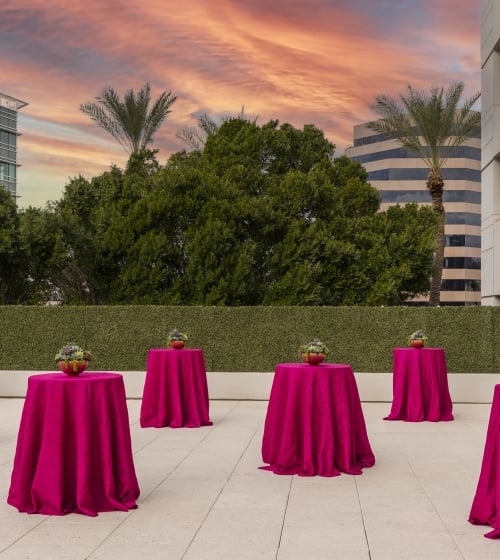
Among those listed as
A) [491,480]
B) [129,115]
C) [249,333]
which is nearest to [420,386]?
[249,333]

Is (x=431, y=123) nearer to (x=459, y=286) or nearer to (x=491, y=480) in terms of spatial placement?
(x=491, y=480)

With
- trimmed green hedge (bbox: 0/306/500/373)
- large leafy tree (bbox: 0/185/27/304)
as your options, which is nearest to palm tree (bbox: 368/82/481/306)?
large leafy tree (bbox: 0/185/27/304)

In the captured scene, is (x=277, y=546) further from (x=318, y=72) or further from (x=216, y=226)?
(x=318, y=72)

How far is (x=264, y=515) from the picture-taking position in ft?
21.0

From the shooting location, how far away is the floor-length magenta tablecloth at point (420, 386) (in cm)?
1241

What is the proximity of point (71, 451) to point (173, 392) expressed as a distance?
523 centimetres

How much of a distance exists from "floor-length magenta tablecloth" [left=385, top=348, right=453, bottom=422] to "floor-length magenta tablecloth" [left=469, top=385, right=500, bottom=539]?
6430 mm

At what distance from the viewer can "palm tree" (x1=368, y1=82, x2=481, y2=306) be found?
29.5 metres

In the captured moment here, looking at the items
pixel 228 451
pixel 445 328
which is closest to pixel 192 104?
pixel 445 328

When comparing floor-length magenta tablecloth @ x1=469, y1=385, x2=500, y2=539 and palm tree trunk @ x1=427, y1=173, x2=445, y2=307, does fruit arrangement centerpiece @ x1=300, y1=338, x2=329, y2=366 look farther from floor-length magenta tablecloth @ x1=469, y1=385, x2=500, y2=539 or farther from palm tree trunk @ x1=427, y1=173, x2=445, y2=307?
palm tree trunk @ x1=427, y1=173, x2=445, y2=307

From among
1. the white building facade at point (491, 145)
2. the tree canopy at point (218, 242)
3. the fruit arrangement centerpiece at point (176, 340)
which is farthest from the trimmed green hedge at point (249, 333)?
the tree canopy at point (218, 242)

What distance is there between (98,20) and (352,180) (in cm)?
1184

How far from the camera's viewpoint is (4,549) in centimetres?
543

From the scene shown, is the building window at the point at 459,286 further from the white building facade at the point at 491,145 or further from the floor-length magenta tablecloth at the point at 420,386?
the floor-length magenta tablecloth at the point at 420,386
